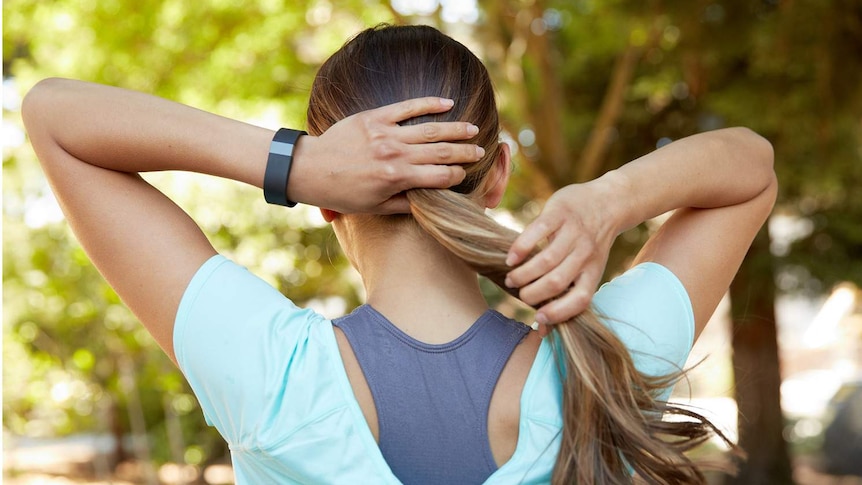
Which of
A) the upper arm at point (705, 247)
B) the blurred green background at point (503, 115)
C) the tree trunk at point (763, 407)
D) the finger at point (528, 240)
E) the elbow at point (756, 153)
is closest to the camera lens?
the finger at point (528, 240)

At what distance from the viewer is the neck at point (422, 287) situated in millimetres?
1109

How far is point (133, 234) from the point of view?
107 cm

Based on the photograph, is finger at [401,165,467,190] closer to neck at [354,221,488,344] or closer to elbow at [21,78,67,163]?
neck at [354,221,488,344]

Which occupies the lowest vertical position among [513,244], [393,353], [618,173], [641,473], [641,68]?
[641,473]

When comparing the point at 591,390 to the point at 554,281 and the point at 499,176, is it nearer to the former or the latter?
the point at 554,281

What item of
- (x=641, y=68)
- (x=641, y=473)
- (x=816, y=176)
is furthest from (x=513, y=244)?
(x=641, y=68)

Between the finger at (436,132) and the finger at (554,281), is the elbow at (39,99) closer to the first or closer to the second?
the finger at (436,132)

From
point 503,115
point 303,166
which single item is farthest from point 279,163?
point 503,115

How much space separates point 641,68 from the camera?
272 inches

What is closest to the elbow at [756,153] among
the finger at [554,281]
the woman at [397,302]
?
the woman at [397,302]

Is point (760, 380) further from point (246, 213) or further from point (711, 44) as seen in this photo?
point (246, 213)

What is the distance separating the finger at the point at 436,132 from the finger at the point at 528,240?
159mm

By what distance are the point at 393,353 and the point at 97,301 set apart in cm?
656

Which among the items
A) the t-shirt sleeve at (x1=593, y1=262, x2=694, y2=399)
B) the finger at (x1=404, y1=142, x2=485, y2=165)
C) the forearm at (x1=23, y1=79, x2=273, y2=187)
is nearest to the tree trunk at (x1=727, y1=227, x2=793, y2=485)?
the t-shirt sleeve at (x1=593, y1=262, x2=694, y2=399)
